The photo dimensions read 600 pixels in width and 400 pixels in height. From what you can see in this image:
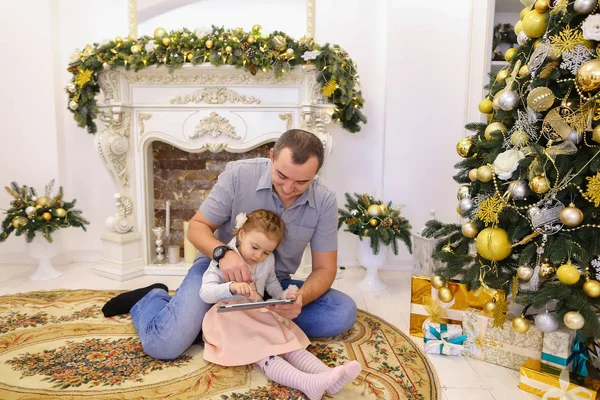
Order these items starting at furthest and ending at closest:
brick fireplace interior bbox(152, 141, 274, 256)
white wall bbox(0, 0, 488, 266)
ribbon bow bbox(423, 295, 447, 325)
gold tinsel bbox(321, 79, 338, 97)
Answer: brick fireplace interior bbox(152, 141, 274, 256) < white wall bbox(0, 0, 488, 266) < gold tinsel bbox(321, 79, 338, 97) < ribbon bow bbox(423, 295, 447, 325)

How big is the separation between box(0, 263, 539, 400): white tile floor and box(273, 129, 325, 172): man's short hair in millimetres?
1037

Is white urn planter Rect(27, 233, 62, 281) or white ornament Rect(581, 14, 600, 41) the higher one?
white ornament Rect(581, 14, 600, 41)

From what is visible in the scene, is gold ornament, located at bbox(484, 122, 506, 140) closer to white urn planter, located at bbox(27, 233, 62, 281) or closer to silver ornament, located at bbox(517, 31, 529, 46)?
silver ornament, located at bbox(517, 31, 529, 46)

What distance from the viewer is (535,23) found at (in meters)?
1.65

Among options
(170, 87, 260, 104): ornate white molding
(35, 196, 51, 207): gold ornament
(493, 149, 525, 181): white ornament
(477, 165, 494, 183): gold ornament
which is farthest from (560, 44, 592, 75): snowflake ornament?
(35, 196, 51, 207): gold ornament

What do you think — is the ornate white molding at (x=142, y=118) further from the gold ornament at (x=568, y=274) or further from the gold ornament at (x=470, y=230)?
the gold ornament at (x=568, y=274)

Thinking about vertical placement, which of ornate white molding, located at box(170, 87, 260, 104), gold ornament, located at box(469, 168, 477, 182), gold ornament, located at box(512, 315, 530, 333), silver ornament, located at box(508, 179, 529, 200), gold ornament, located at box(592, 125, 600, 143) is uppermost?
ornate white molding, located at box(170, 87, 260, 104)

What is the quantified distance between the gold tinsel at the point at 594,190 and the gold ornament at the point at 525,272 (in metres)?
0.32

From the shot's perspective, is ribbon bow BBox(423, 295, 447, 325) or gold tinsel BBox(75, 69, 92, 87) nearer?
ribbon bow BBox(423, 295, 447, 325)

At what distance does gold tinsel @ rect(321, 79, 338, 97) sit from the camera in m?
2.79

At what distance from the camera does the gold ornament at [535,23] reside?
164cm

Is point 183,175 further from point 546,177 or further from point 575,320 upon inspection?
point 575,320

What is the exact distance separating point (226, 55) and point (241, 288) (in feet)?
5.53

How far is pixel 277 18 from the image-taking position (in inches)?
122
